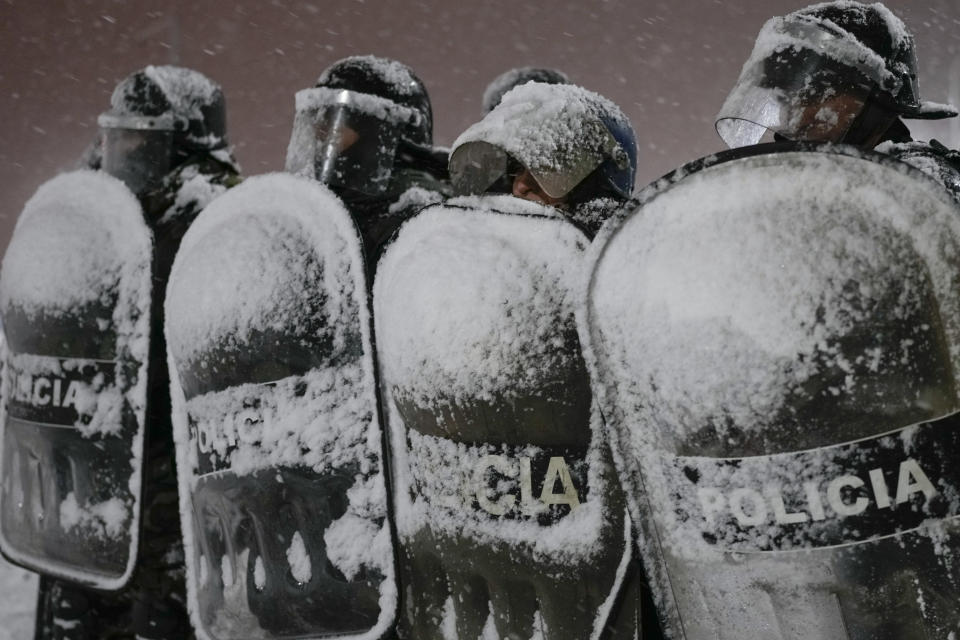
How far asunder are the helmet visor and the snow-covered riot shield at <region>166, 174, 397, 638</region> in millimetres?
970

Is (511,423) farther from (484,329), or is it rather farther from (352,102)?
(352,102)

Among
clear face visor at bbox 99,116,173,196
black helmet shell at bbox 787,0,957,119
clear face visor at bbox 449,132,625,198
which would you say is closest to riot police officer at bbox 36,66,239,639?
clear face visor at bbox 99,116,173,196

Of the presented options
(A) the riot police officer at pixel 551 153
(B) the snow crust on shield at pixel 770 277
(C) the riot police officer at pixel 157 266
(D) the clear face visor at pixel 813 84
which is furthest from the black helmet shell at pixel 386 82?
(B) the snow crust on shield at pixel 770 277

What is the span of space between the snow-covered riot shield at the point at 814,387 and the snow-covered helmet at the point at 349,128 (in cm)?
133

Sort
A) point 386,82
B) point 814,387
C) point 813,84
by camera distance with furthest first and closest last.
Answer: point 386,82 < point 813,84 < point 814,387

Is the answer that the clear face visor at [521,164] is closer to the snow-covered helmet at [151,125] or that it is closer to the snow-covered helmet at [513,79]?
the snow-covered helmet at [151,125]

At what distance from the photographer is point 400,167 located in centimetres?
236

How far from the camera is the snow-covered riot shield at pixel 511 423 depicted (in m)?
1.29

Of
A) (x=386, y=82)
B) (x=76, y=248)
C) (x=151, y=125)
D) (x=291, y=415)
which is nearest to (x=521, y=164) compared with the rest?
(x=291, y=415)

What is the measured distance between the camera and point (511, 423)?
1.31 m

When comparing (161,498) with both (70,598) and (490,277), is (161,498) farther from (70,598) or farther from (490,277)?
(490,277)

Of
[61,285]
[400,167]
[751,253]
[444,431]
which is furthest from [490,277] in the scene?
[61,285]

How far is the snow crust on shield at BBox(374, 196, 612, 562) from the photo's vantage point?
1.29 meters

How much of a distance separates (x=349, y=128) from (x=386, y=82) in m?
0.25
